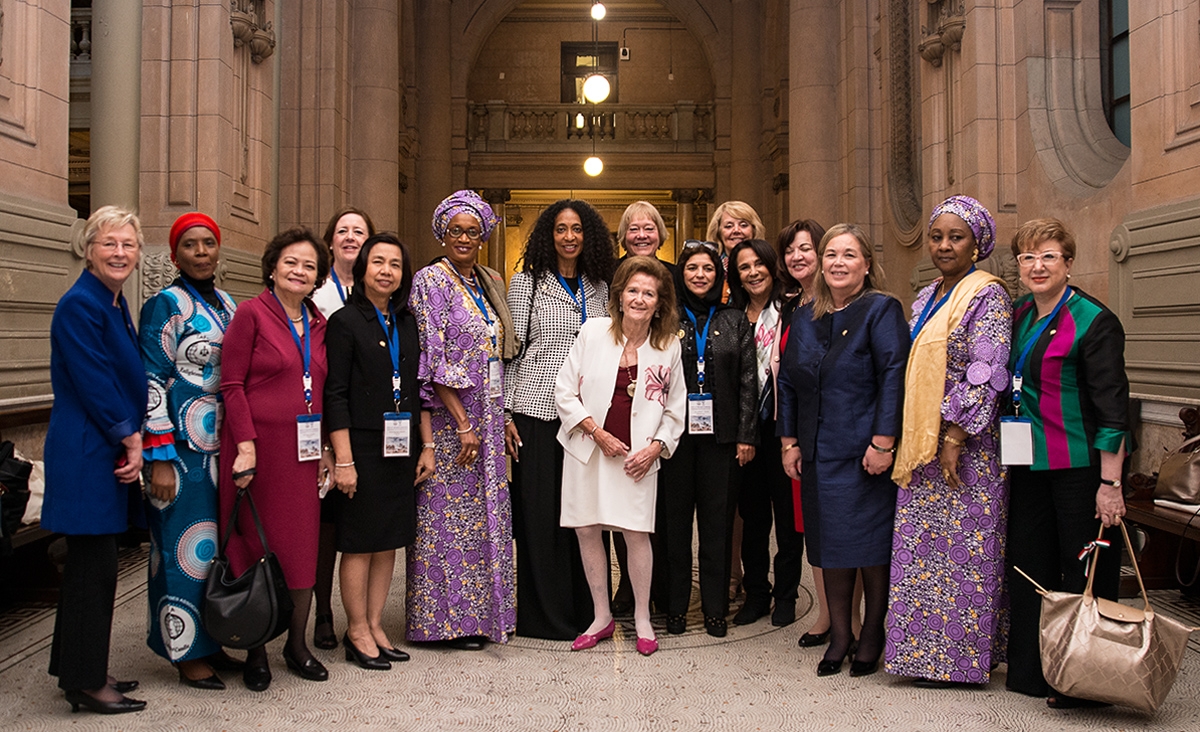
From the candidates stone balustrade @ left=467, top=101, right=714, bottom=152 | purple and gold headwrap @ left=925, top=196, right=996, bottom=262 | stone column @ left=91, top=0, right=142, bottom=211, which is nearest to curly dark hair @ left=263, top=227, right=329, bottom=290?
purple and gold headwrap @ left=925, top=196, right=996, bottom=262

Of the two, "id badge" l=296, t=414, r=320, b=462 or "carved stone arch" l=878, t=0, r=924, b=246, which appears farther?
"carved stone arch" l=878, t=0, r=924, b=246

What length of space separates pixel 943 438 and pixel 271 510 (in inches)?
114

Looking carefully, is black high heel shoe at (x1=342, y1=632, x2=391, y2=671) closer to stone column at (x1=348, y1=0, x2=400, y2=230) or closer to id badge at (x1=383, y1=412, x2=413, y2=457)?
id badge at (x1=383, y1=412, x2=413, y2=457)

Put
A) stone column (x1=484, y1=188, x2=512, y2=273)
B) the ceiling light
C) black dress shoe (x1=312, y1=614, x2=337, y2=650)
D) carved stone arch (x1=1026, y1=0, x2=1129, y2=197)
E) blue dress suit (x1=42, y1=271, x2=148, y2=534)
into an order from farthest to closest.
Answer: stone column (x1=484, y1=188, x2=512, y2=273), the ceiling light, carved stone arch (x1=1026, y1=0, x2=1129, y2=197), black dress shoe (x1=312, y1=614, x2=337, y2=650), blue dress suit (x1=42, y1=271, x2=148, y2=534)

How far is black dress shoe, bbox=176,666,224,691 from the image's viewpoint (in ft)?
12.8

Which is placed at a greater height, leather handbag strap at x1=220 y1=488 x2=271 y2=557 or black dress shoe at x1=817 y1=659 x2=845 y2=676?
leather handbag strap at x1=220 y1=488 x2=271 y2=557

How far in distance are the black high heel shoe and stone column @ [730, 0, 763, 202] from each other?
15167 millimetres

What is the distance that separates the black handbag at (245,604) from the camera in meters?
3.64

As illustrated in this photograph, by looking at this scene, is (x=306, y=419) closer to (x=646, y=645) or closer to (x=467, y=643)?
(x=467, y=643)

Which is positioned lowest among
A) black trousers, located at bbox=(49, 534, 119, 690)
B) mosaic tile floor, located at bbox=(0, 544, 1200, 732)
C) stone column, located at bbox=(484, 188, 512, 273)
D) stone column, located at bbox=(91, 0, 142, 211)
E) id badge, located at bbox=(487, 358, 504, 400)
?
mosaic tile floor, located at bbox=(0, 544, 1200, 732)

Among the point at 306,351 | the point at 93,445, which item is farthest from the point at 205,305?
the point at 93,445

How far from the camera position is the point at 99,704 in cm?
362

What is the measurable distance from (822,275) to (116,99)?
252 inches

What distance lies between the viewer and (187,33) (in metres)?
7.65
